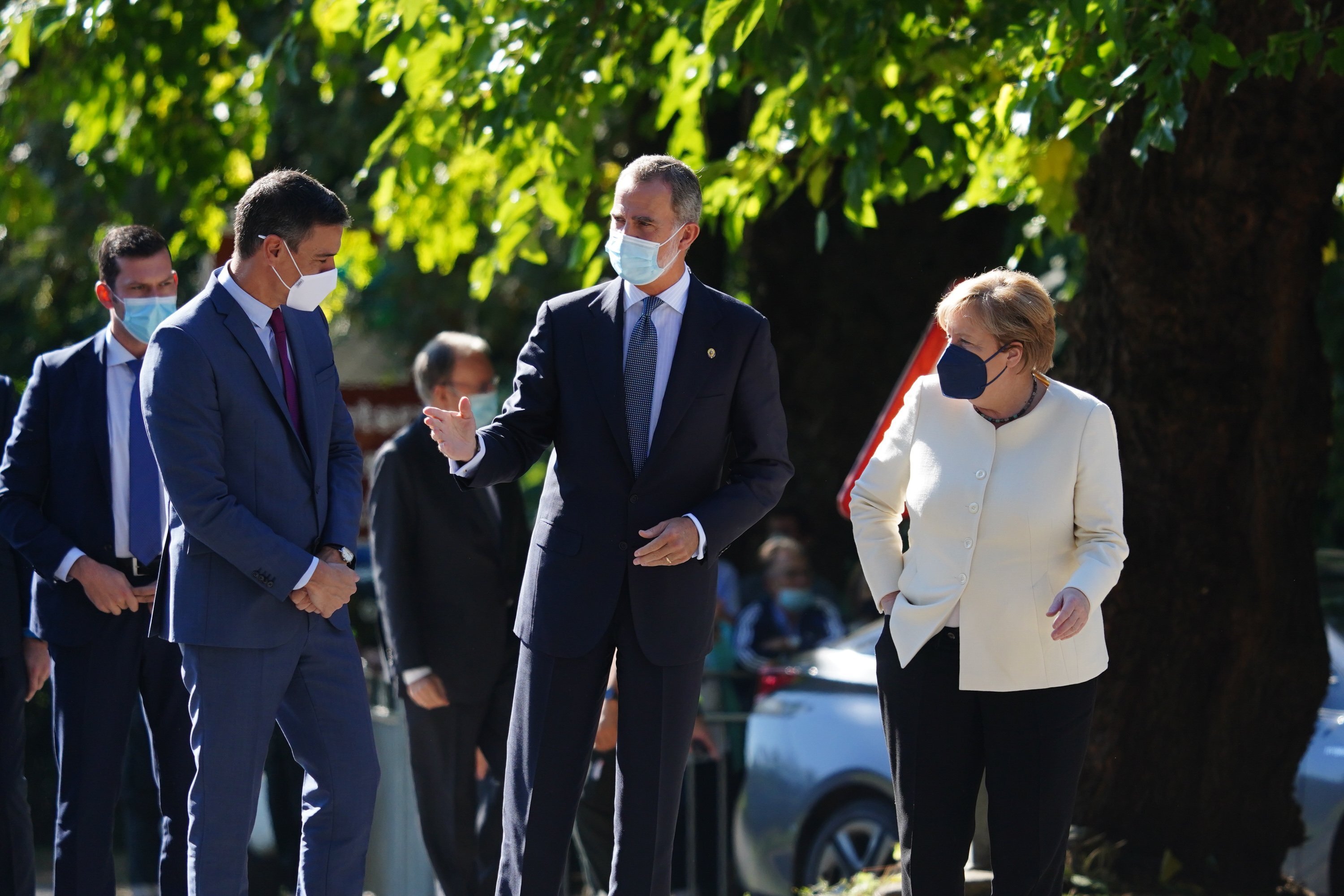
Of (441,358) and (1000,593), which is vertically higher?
(441,358)

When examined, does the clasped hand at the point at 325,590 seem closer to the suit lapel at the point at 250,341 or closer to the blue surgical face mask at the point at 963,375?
the suit lapel at the point at 250,341

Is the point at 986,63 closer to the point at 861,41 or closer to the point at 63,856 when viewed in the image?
the point at 861,41

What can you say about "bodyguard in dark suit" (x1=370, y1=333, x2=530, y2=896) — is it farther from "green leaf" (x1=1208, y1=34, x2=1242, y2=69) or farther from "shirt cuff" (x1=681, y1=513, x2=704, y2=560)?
"green leaf" (x1=1208, y1=34, x2=1242, y2=69)

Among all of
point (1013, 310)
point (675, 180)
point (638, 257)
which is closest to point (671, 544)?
point (638, 257)

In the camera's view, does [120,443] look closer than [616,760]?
No

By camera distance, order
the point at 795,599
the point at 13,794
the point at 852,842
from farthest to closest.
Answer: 1. the point at 795,599
2. the point at 852,842
3. the point at 13,794

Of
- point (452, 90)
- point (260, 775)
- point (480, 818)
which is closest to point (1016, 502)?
point (260, 775)

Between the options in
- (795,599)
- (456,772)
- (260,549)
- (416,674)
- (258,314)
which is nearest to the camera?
(260,549)

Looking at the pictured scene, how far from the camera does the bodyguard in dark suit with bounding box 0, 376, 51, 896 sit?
5121mm

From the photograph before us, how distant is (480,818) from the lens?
21.2 ft

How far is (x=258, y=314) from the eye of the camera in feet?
14.0

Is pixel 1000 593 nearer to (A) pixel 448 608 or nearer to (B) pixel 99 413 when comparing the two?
(A) pixel 448 608

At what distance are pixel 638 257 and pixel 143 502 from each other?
70.1 inches

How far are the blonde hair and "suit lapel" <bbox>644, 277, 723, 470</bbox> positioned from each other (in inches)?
26.3
